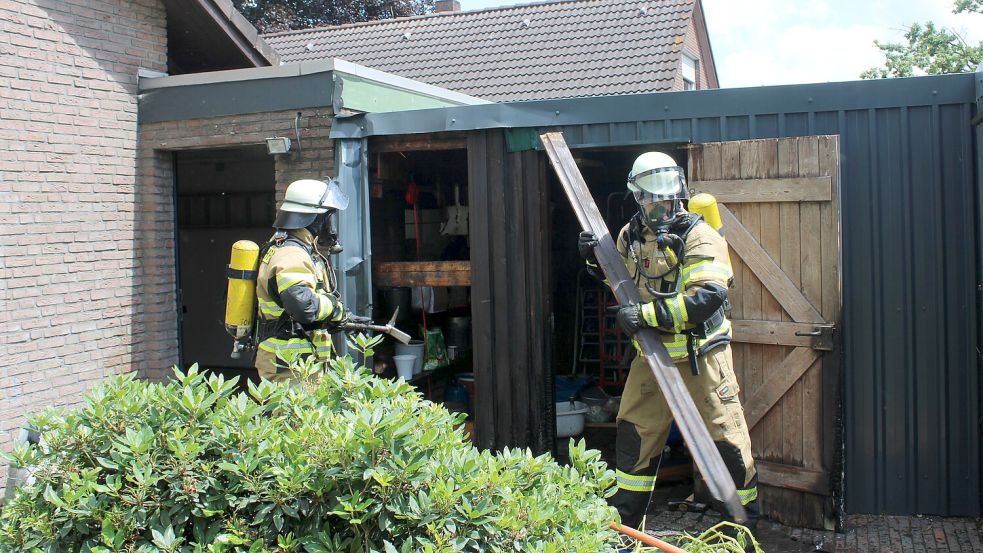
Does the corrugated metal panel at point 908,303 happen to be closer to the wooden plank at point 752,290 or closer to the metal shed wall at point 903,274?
the metal shed wall at point 903,274

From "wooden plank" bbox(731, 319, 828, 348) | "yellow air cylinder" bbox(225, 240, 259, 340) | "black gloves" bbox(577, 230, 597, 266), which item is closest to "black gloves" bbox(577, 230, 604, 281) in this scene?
"black gloves" bbox(577, 230, 597, 266)

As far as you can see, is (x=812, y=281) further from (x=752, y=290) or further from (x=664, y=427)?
(x=664, y=427)

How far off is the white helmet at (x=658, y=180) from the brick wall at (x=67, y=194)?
473 centimetres

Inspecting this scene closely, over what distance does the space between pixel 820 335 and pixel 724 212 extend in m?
1.01

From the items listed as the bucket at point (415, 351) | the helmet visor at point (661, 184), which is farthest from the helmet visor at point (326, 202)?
the bucket at point (415, 351)

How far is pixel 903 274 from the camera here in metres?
5.80

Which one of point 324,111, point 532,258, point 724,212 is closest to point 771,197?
point 724,212

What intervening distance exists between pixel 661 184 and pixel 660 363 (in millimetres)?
1029

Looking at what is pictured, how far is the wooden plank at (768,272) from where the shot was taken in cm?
566

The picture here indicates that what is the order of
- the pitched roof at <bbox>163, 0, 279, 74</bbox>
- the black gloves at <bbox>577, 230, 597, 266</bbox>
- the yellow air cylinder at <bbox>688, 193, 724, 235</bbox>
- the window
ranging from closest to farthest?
the black gloves at <bbox>577, 230, 597, 266</bbox>, the yellow air cylinder at <bbox>688, 193, 724, 235</bbox>, the pitched roof at <bbox>163, 0, 279, 74</bbox>, the window

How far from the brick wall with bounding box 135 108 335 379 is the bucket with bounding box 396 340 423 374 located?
5.84 feet

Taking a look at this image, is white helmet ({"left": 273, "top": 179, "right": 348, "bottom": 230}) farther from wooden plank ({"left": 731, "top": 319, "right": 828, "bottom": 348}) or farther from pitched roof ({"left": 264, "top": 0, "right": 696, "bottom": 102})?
pitched roof ({"left": 264, "top": 0, "right": 696, "bottom": 102})

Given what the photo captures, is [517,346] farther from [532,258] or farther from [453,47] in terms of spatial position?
[453,47]

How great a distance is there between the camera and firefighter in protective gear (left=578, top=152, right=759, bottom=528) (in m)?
4.91
